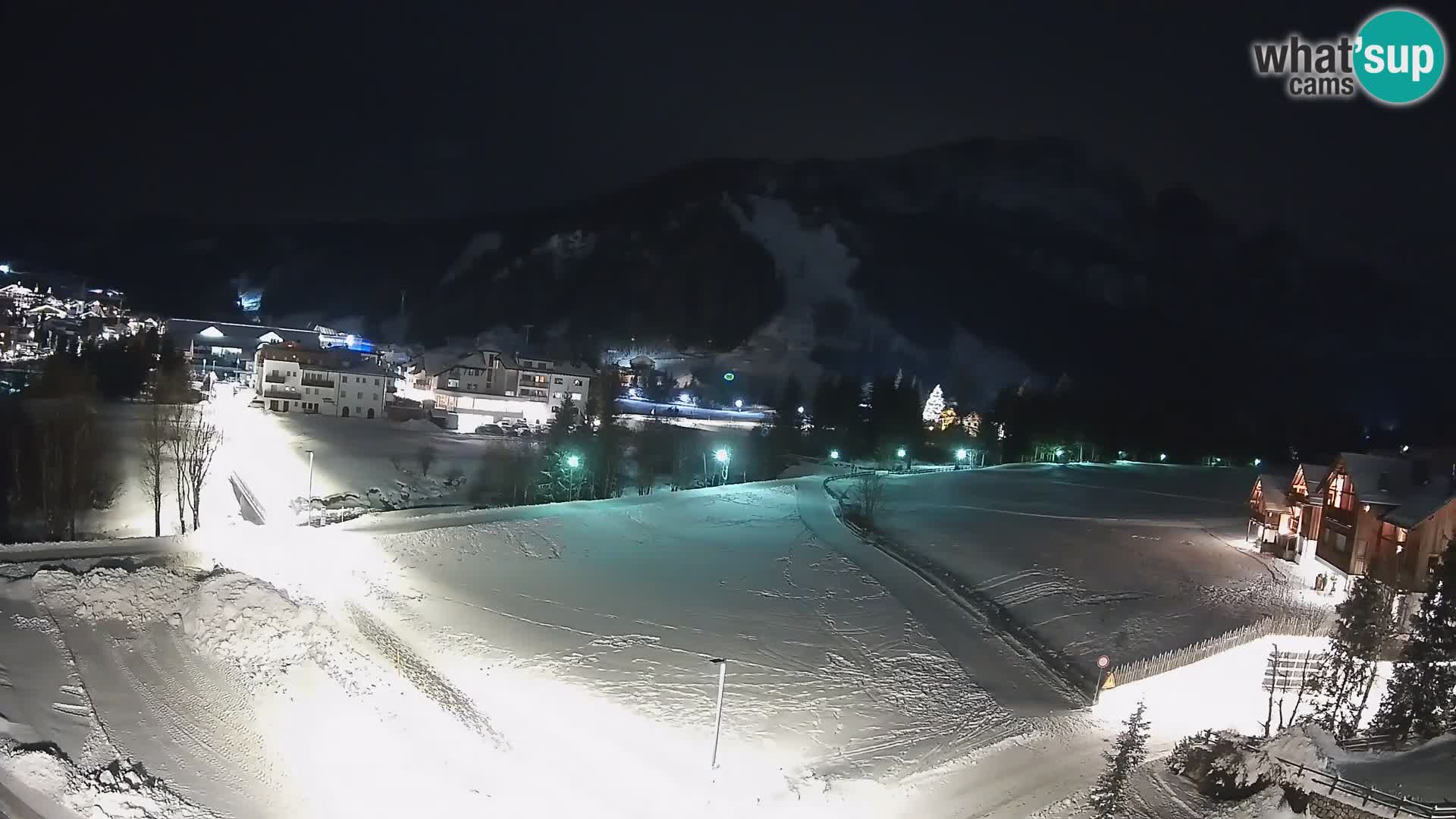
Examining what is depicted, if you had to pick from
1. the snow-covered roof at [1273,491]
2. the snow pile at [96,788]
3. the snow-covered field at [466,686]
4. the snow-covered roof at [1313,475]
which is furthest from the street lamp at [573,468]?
the snow pile at [96,788]

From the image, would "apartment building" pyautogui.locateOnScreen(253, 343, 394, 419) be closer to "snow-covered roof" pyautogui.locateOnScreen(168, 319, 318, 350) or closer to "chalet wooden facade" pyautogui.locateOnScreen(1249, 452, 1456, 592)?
"snow-covered roof" pyautogui.locateOnScreen(168, 319, 318, 350)

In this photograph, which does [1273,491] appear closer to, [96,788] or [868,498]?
[868,498]

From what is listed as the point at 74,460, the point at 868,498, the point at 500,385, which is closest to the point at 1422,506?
the point at 868,498

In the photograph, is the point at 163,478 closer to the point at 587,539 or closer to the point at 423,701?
the point at 587,539

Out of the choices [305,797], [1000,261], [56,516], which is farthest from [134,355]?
[1000,261]

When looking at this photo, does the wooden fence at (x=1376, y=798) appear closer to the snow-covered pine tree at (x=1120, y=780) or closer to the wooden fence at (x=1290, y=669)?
the snow-covered pine tree at (x=1120, y=780)

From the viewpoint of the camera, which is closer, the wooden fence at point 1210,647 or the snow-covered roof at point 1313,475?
the wooden fence at point 1210,647

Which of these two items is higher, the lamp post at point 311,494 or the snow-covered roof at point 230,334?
the snow-covered roof at point 230,334
